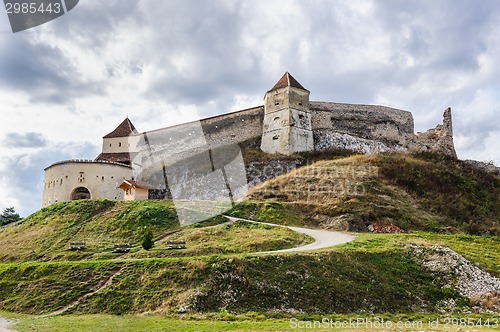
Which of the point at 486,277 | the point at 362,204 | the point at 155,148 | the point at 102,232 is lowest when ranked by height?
the point at 486,277

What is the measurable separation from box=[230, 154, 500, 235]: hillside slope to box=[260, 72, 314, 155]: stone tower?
6122 millimetres

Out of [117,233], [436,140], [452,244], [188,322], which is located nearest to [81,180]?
[117,233]

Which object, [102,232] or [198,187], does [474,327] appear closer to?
[102,232]

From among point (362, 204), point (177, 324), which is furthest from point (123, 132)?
point (177, 324)

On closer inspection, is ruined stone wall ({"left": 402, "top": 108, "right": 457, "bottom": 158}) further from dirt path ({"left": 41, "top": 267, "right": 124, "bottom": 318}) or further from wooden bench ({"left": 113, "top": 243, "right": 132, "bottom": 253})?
dirt path ({"left": 41, "top": 267, "right": 124, "bottom": 318})

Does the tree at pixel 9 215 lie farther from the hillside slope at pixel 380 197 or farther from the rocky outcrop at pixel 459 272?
the rocky outcrop at pixel 459 272

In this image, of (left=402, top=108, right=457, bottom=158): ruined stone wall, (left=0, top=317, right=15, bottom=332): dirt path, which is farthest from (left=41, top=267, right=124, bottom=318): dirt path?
(left=402, top=108, right=457, bottom=158): ruined stone wall

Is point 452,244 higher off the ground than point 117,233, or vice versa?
point 117,233

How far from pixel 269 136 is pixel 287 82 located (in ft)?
17.4

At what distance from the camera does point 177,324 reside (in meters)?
12.7

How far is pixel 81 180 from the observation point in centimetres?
3650

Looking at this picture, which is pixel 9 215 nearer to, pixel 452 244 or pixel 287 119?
pixel 287 119

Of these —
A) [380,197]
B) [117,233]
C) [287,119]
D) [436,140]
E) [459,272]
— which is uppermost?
[287,119]

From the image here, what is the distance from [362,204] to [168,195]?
17264mm
